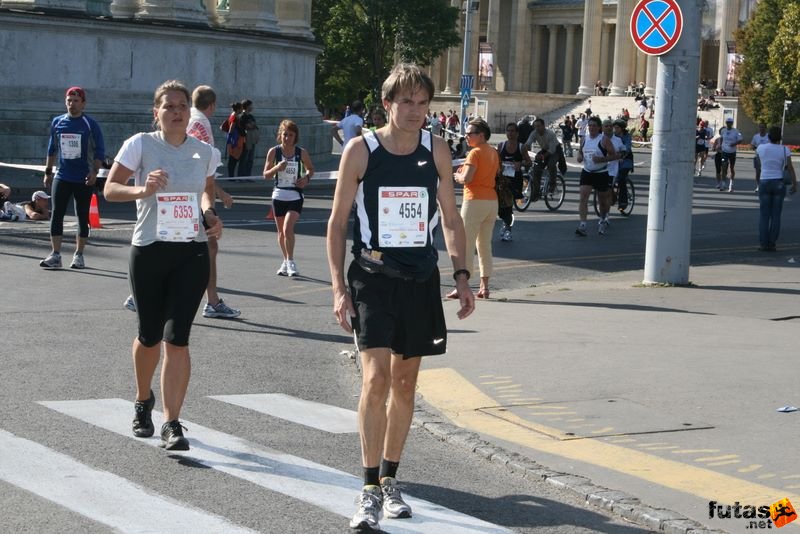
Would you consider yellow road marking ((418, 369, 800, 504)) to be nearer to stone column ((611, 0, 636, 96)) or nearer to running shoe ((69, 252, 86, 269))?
running shoe ((69, 252, 86, 269))

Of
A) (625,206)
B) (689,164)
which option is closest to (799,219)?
(625,206)

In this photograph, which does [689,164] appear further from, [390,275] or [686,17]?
[390,275]

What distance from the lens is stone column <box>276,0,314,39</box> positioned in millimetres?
43656

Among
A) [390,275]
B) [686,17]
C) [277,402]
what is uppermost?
[686,17]

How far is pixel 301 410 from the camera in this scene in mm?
9242

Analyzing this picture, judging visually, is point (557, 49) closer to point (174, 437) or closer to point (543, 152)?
point (543, 152)

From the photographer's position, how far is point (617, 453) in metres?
7.89

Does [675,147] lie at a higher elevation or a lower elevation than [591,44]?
lower

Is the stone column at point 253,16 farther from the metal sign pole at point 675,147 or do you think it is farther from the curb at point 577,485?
the curb at point 577,485

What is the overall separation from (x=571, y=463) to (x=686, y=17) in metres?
9.24

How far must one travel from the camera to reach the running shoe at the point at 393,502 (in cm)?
658

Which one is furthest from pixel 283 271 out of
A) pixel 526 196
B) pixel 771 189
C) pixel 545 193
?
pixel 545 193

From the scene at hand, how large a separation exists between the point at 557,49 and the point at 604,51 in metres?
7.26

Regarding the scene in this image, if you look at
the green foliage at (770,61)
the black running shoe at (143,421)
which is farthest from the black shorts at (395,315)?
the green foliage at (770,61)
